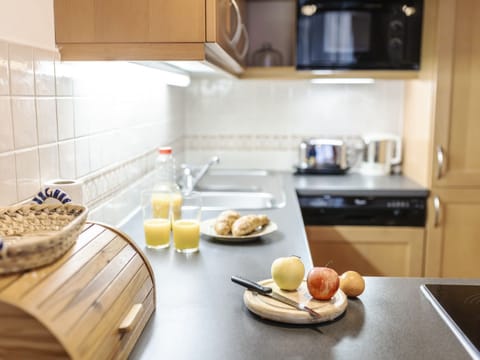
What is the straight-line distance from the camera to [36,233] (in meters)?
1.04

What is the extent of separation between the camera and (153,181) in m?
2.60

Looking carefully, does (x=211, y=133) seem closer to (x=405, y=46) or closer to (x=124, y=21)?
(x=405, y=46)

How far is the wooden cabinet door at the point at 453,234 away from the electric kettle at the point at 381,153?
0.49 m

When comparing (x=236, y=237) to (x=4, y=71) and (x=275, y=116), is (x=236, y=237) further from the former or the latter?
(x=275, y=116)

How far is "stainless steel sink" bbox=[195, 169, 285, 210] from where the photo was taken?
2.63m

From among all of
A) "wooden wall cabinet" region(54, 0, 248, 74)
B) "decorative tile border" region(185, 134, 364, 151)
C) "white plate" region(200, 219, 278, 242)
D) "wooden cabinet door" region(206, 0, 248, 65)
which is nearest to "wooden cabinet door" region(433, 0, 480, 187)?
"decorative tile border" region(185, 134, 364, 151)

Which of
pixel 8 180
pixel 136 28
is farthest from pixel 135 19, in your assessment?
pixel 8 180

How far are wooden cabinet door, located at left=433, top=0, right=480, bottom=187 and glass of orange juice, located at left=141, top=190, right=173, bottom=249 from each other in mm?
1556

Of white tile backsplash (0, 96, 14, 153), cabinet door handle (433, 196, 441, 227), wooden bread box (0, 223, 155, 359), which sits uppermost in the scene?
white tile backsplash (0, 96, 14, 153)

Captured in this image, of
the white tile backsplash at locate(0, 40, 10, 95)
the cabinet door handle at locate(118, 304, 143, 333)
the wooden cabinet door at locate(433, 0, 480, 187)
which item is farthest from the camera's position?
the wooden cabinet door at locate(433, 0, 480, 187)

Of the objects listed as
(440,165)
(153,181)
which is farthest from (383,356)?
(440,165)

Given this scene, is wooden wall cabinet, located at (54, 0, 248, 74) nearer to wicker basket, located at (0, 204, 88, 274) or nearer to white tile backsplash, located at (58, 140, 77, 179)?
white tile backsplash, located at (58, 140, 77, 179)

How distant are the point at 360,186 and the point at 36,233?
215cm

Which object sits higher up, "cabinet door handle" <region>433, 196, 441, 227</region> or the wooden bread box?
the wooden bread box
